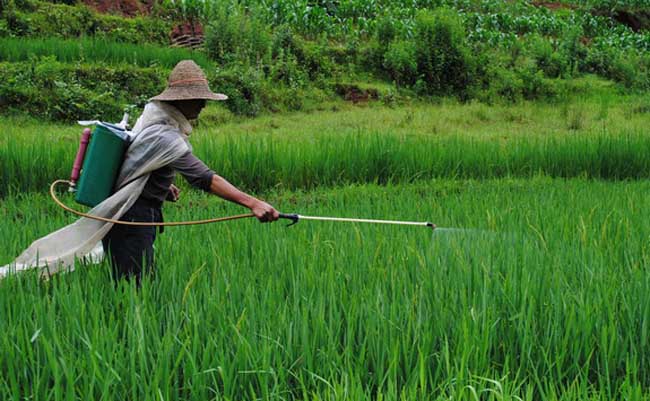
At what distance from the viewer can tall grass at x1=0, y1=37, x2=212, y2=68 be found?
9.48 meters

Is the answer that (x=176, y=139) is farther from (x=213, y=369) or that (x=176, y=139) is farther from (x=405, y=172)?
(x=405, y=172)

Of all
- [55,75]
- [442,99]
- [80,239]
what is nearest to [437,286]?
[80,239]

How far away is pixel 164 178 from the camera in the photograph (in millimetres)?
3098

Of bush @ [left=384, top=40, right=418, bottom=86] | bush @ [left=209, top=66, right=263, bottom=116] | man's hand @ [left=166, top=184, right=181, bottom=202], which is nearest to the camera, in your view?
man's hand @ [left=166, top=184, right=181, bottom=202]

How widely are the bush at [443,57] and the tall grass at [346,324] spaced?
27.6 feet

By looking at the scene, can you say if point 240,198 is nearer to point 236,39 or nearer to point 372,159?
point 372,159

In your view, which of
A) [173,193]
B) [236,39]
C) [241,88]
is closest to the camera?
[173,193]

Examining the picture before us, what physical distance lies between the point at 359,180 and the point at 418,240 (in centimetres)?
290

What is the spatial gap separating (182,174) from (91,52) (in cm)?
761

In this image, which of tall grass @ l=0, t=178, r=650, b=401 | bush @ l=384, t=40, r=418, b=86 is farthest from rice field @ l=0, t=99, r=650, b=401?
bush @ l=384, t=40, r=418, b=86

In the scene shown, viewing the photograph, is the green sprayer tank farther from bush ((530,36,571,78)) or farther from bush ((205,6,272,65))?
bush ((530,36,571,78))

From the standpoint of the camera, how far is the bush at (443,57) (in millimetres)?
11852

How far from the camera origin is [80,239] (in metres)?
2.98

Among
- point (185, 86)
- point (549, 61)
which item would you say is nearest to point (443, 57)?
point (549, 61)
